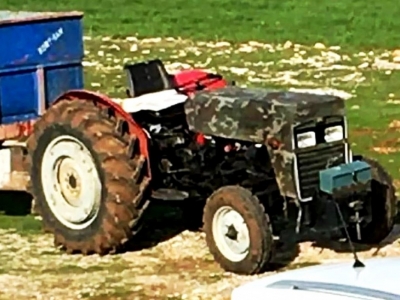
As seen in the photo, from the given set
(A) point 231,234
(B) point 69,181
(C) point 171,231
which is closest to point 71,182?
(B) point 69,181

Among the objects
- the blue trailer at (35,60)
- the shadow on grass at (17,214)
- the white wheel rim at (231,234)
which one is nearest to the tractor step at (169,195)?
the white wheel rim at (231,234)

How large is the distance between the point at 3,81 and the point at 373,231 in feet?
11.0

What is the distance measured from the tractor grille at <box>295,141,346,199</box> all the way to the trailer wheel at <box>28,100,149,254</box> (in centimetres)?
110

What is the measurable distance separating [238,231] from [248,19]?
16687 millimetres

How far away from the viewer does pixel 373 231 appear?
11.4 meters

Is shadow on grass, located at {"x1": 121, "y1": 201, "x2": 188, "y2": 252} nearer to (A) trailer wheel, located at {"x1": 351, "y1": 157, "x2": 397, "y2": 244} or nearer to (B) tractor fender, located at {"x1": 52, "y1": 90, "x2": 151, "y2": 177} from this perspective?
(B) tractor fender, located at {"x1": 52, "y1": 90, "x2": 151, "y2": 177}

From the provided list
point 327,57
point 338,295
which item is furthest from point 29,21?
point 327,57

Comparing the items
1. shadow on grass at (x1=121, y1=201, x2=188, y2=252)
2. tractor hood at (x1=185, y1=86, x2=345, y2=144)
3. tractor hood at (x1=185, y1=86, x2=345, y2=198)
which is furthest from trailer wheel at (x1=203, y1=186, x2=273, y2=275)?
shadow on grass at (x1=121, y1=201, x2=188, y2=252)

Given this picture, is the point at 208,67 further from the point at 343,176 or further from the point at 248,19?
the point at 343,176

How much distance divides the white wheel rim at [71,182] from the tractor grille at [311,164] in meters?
1.51

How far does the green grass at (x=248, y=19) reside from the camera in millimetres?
24609

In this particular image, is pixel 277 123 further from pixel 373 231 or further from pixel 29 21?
pixel 29 21

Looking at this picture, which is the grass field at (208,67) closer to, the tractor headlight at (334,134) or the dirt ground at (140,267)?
the dirt ground at (140,267)

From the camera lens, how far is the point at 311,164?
35.1 ft
